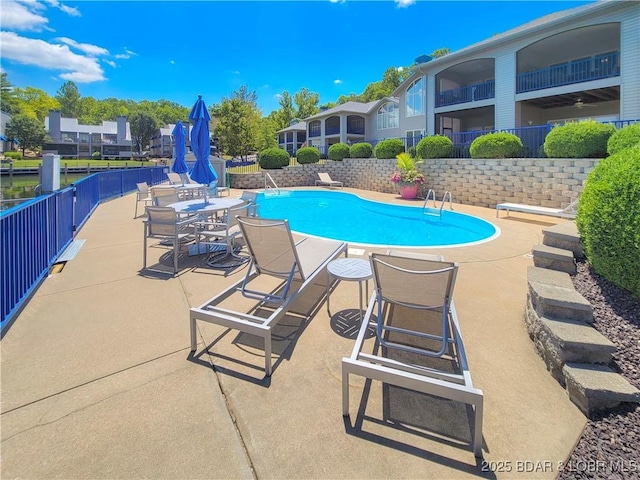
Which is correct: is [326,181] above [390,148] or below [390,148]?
below

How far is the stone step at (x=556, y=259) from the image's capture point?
372 centimetres

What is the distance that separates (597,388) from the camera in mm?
2143

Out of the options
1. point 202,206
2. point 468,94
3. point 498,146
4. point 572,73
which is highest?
point 468,94

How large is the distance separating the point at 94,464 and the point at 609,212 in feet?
13.9

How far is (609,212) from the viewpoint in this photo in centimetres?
294

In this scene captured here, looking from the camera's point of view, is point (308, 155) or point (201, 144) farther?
point (308, 155)

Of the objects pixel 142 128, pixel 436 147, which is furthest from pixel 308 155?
pixel 142 128

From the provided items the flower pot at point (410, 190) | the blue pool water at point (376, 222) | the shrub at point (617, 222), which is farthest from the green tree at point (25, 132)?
the shrub at point (617, 222)

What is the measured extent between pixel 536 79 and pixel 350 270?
19.2 m

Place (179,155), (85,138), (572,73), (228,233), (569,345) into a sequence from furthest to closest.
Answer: (85,138) < (572,73) < (179,155) < (228,233) < (569,345)

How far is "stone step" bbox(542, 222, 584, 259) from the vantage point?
3.94 meters

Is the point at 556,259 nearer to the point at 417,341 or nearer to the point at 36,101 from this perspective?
the point at 417,341

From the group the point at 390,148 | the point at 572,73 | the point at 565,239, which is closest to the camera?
the point at 565,239

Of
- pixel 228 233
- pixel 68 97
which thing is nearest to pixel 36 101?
pixel 68 97
